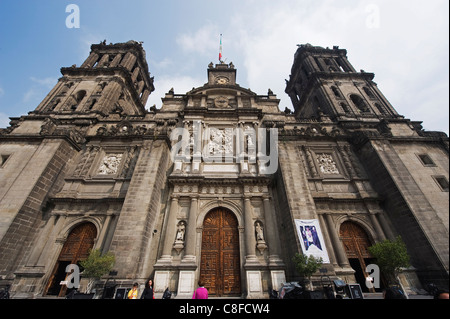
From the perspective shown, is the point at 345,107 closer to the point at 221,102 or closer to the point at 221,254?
the point at 221,102

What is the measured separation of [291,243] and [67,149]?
59.5 feet

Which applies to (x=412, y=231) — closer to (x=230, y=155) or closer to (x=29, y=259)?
(x=230, y=155)

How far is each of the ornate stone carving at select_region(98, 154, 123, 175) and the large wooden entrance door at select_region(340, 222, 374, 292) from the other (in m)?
18.0

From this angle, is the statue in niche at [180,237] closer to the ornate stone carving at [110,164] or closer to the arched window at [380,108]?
the ornate stone carving at [110,164]

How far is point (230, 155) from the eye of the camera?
16234mm

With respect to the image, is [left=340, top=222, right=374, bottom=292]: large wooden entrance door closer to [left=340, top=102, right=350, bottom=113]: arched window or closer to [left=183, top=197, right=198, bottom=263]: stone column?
[left=183, top=197, right=198, bottom=263]: stone column

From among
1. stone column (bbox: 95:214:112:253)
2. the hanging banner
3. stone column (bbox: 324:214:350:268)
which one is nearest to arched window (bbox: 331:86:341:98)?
stone column (bbox: 324:214:350:268)

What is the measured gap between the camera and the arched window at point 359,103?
22067 millimetres

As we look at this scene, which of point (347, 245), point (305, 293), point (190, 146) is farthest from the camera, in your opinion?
point (190, 146)

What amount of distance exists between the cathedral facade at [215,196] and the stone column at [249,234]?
0.07 m

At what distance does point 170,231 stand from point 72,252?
6.26m

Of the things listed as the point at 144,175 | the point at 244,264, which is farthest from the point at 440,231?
the point at 144,175

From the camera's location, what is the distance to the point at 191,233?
Result: 12164 millimetres

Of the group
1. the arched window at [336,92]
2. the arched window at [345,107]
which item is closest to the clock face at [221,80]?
the arched window at [336,92]
